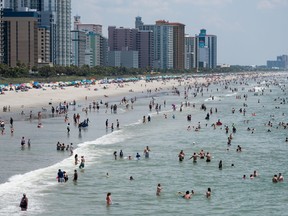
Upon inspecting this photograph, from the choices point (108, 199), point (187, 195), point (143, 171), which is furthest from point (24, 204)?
point (143, 171)

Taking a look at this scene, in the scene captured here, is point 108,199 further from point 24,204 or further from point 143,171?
point 143,171

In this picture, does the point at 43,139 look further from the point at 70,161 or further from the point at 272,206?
the point at 272,206

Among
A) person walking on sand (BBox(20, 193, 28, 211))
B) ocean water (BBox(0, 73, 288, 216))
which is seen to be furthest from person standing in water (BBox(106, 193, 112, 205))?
person walking on sand (BBox(20, 193, 28, 211))

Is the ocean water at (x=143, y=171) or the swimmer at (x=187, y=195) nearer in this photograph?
the ocean water at (x=143, y=171)

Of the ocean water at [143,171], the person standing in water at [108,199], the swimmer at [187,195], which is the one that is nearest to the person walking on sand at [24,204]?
the ocean water at [143,171]

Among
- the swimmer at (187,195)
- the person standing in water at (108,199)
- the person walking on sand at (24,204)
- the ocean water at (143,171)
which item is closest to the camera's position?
the person walking on sand at (24,204)

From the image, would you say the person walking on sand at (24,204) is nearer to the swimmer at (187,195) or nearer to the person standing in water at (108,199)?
the person standing in water at (108,199)

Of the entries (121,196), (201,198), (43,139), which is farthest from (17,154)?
(201,198)

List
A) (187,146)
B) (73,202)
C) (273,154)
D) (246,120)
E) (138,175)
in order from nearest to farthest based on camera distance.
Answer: (73,202) < (138,175) < (273,154) < (187,146) < (246,120)

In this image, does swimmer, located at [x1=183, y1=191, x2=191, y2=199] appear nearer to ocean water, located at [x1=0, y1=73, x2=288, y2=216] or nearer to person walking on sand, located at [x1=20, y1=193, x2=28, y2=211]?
ocean water, located at [x1=0, y1=73, x2=288, y2=216]
